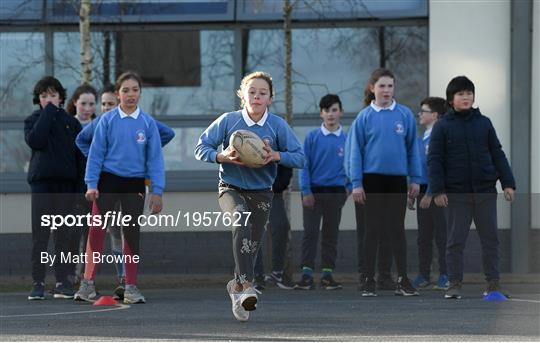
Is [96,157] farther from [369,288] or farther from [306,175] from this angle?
[306,175]

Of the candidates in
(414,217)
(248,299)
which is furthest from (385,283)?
(414,217)

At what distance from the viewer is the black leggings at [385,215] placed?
11930 mm

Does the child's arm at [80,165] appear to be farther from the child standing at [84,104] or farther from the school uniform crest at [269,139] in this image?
the school uniform crest at [269,139]

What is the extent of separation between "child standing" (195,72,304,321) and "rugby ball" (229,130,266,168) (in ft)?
0.17

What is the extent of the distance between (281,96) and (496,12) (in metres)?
2.86

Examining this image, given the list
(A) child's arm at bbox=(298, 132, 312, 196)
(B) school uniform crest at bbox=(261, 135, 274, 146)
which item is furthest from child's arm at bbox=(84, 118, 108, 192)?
(A) child's arm at bbox=(298, 132, 312, 196)

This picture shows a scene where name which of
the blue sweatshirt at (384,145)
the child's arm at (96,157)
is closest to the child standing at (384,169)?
the blue sweatshirt at (384,145)

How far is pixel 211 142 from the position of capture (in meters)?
9.60

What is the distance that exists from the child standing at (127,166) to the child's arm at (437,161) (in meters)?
2.36

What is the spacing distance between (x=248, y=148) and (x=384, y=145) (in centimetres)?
298

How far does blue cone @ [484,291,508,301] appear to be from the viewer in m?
11.3

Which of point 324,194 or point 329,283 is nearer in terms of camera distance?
point 329,283

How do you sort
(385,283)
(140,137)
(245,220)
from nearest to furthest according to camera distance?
(245,220), (140,137), (385,283)

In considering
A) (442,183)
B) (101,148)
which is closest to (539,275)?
(442,183)
